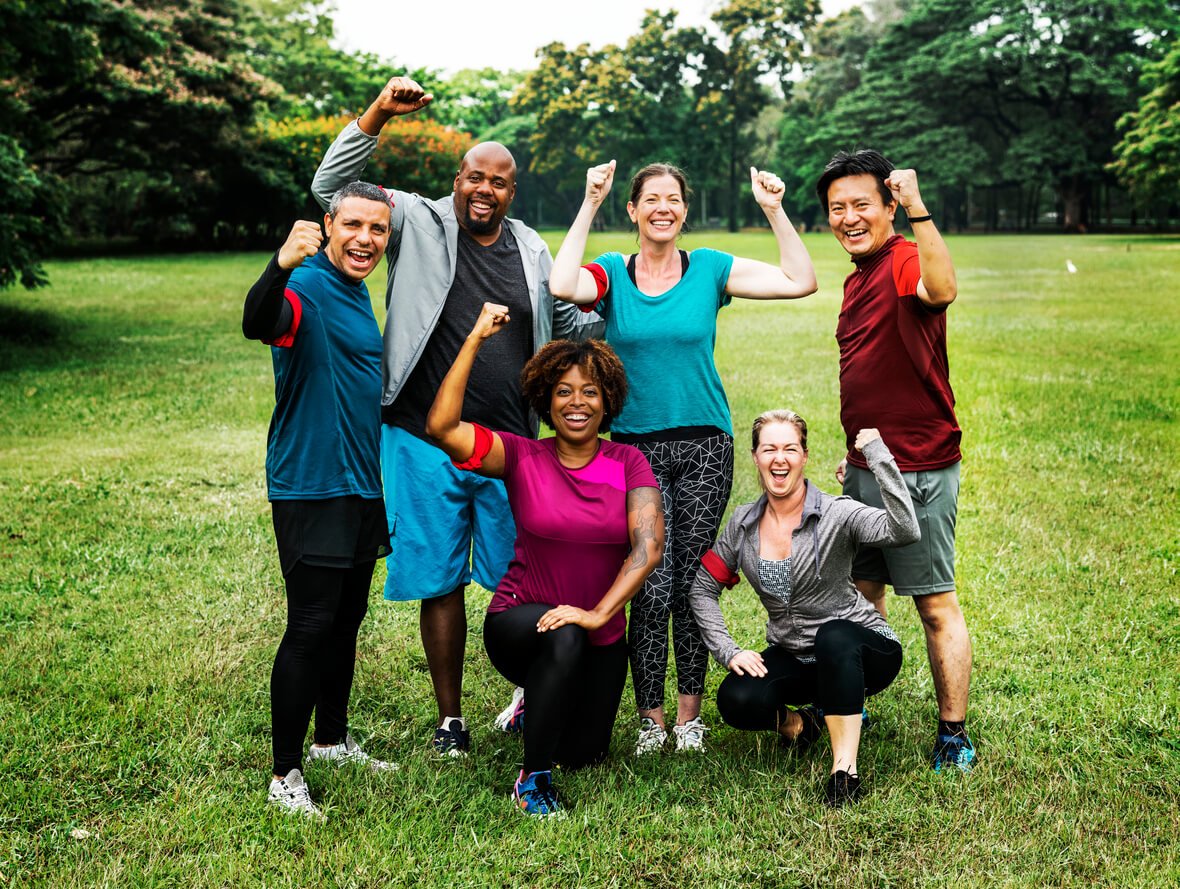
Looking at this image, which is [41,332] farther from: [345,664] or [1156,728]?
[1156,728]

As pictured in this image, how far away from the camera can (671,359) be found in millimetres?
3875

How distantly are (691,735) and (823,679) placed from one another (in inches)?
24.9

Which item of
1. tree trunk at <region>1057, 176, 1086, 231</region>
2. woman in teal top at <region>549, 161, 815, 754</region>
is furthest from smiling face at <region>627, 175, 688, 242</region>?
tree trunk at <region>1057, 176, 1086, 231</region>

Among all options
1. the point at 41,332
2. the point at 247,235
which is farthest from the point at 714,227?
the point at 41,332

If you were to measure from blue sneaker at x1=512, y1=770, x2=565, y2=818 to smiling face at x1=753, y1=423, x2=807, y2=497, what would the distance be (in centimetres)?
120

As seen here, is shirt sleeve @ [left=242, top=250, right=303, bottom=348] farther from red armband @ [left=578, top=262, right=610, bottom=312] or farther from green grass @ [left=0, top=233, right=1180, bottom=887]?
green grass @ [left=0, top=233, right=1180, bottom=887]

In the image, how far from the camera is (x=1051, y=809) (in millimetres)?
3488

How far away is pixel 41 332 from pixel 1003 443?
1294cm

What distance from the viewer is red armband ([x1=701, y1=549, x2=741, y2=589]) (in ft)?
12.5

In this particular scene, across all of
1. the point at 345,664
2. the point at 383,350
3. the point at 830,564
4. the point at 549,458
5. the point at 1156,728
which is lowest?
the point at 1156,728

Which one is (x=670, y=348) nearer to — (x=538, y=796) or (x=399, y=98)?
(x=399, y=98)

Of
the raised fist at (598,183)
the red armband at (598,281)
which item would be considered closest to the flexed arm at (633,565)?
the red armband at (598,281)

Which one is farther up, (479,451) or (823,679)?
(479,451)

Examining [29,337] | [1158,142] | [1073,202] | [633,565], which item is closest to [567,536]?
[633,565]
